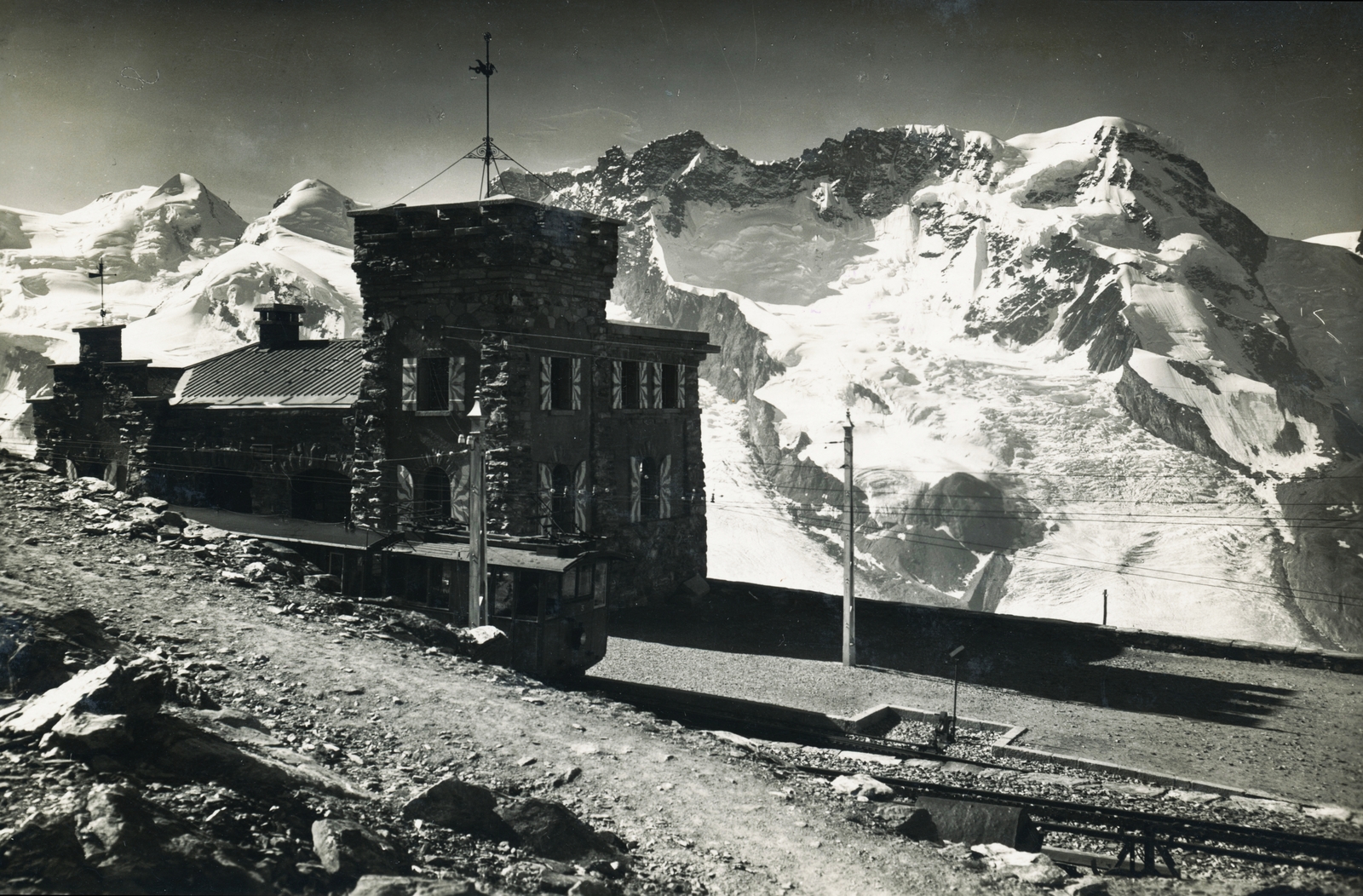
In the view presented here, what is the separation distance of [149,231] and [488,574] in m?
68.6

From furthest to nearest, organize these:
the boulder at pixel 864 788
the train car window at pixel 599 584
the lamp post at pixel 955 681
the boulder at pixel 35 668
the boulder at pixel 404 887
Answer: the train car window at pixel 599 584
the lamp post at pixel 955 681
the boulder at pixel 864 788
the boulder at pixel 35 668
the boulder at pixel 404 887

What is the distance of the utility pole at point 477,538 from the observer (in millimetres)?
18328

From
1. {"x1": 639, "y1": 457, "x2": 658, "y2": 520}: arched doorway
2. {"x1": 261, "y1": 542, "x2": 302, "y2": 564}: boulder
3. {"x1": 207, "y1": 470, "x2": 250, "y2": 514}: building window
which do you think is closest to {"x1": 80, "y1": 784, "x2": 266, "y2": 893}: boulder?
{"x1": 261, "y1": 542, "x2": 302, "y2": 564}: boulder

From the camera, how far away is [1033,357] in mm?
89188

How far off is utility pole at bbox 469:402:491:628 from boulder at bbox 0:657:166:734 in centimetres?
966

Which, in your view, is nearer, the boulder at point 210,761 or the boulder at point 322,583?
the boulder at point 210,761

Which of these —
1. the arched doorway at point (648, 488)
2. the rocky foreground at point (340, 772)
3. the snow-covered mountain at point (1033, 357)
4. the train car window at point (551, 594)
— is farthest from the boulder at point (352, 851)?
the snow-covered mountain at point (1033, 357)

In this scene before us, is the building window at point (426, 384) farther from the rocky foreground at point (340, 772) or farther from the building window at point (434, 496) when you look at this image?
the rocky foreground at point (340, 772)

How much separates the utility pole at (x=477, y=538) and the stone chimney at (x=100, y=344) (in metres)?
20.7

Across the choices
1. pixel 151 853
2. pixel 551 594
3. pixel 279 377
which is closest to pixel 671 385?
pixel 279 377

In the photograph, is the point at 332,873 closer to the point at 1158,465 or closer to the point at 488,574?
the point at 488,574

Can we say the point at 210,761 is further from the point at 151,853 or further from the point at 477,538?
the point at 477,538

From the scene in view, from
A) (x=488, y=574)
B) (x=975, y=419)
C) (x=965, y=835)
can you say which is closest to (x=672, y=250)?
(x=975, y=419)

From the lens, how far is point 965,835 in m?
12.2
